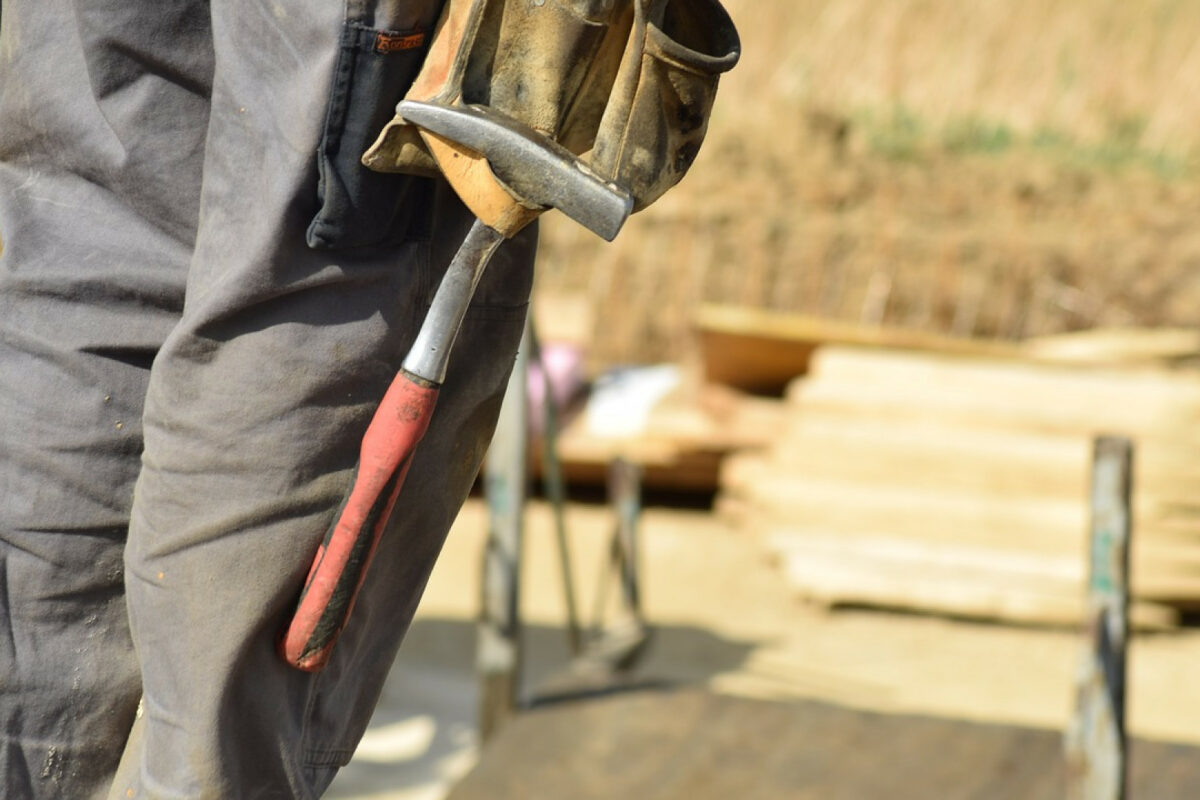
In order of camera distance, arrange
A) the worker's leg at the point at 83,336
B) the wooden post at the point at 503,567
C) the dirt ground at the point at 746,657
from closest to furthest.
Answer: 1. the worker's leg at the point at 83,336
2. the wooden post at the point at 503,567
3. the dirt ground at the point at 746,657

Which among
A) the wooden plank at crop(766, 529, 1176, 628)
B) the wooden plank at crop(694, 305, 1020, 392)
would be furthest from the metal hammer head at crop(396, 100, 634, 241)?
the wooden plank at crop(694, 305, 1020, 392)

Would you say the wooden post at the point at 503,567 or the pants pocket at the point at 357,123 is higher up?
the pants pocket at the point at 357,123

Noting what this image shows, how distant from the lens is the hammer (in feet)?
3.79

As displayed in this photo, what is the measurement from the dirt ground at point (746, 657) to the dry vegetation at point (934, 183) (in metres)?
1.93

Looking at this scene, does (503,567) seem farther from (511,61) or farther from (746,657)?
(511,61)

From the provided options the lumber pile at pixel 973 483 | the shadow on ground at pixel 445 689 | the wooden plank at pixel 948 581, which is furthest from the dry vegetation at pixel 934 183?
the shadow on ground at pixel 445 689

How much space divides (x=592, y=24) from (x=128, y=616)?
28.5 inches

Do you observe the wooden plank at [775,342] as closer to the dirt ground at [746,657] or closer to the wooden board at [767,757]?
the dirt ground at [746,657]

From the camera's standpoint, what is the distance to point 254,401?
1.19 m

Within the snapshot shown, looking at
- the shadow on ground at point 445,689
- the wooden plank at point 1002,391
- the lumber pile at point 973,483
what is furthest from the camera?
the wooden plank at point 1002,391

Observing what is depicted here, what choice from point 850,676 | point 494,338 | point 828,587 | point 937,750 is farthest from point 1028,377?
point 494,338

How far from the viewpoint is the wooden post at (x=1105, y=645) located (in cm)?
272

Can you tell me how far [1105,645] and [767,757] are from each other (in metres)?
0.83

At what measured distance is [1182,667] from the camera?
5.45 meters
